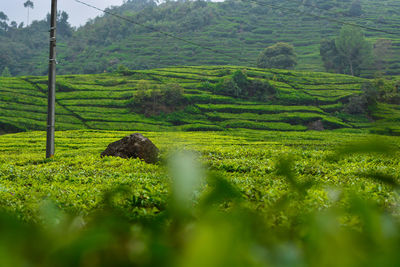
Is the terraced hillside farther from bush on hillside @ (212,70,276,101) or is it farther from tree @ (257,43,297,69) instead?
tree @ (257,43,297,69)

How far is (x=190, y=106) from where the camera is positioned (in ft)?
90.8

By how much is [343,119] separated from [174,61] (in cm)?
2732

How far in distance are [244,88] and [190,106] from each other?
16.1 feet

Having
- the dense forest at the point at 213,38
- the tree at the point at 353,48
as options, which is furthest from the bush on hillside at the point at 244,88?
the tree at the point at 353,48

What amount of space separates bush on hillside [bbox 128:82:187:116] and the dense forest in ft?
62.8

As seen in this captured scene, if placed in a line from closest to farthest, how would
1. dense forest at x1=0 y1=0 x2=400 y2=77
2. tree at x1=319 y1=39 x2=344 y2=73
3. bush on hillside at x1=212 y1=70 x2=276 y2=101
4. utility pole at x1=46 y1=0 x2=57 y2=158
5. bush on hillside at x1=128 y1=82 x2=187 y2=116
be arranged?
utility pole at x1=46 y1=0 x2=57 y2=158
bush on hillside at x1=128 y1=82 x2=187 y2=116
bush on hillside at x1=212 y1=70 x2=276 y2=101
tree at x1=319 y1=39 x2=344 y2=73
dense forest at x1=0 y1=0 x2=400 y2=77

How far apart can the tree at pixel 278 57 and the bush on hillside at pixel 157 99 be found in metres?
16.8

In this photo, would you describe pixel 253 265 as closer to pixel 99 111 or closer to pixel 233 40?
pixel 99 111

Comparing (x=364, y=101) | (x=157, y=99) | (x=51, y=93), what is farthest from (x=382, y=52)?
(x=51, y=93)

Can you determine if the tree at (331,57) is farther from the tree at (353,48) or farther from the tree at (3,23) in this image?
the tree at (3,23)

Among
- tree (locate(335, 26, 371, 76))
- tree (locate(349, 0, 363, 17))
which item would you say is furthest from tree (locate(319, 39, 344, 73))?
tree (locate(349, 0, 363, 17))

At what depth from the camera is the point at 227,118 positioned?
26047 mm

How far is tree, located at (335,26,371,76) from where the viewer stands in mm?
41500

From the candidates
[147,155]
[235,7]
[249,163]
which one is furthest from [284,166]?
[235,7]
